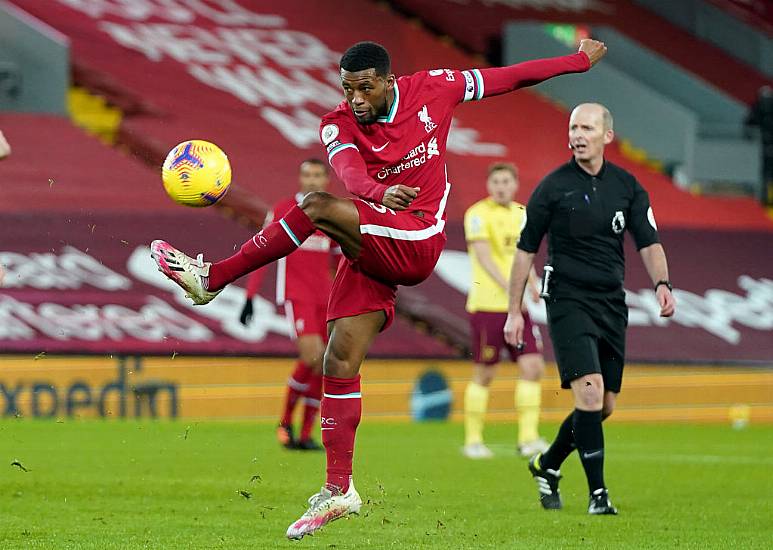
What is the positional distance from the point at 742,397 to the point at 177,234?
277 inches

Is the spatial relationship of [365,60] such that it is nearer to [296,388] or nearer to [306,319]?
[306,319]

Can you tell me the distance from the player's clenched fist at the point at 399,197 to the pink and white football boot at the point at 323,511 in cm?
130

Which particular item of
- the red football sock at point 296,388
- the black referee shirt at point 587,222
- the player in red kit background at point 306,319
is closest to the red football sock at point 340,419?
the black referee shirt at point 587,222

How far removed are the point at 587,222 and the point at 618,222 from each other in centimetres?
17

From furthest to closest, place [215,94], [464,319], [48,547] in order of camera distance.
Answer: [215,94] → [464,319] → [48,547]

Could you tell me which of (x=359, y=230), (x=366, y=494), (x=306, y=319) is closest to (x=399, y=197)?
(x=359, y=230)

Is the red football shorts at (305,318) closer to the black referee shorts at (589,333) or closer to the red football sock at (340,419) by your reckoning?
the black referee shorts at (589,333)

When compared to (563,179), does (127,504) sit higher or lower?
lower

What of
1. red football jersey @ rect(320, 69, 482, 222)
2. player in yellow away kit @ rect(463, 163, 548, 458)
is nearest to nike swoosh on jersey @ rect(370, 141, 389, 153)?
red football jersey @ rect(320, 69, 482, 222)

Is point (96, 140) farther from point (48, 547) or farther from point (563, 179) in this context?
point (48, 547)

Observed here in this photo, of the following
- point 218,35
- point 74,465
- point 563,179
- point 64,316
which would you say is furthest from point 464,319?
point 563,179

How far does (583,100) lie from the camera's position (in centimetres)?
2148

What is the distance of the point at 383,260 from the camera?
5871mm

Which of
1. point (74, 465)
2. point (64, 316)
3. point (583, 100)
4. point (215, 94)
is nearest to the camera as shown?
point (74, 465)
